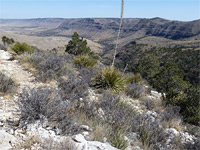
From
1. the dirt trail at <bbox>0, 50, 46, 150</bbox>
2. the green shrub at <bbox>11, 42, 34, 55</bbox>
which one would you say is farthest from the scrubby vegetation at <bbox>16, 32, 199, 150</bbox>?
the green shrub at <bbox>11, 42, 34, 55</bbox>

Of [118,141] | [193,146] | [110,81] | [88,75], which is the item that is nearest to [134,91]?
[110,81]

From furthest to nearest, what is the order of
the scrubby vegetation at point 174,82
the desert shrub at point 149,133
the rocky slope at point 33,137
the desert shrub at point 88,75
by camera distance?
the desert shrub at point 88,75 → the scrubby vegetation at point 174,82 → the desert shrub at point 149,133 → the rocky slope at point 33,137

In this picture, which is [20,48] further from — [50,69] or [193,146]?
[193,146]

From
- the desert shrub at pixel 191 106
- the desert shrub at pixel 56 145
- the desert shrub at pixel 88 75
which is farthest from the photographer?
the desert shrub at pixel 88 75

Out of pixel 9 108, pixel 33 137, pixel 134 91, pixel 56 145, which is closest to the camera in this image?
pixel 56 145

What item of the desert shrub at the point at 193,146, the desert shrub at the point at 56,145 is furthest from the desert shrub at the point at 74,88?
the desert shrub at the point at 193,146

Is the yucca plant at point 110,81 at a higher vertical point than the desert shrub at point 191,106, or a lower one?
higher

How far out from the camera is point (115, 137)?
3.05 meters

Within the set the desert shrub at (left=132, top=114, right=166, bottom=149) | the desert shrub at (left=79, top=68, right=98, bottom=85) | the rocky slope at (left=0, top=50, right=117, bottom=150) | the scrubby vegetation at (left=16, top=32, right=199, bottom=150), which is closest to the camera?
the rocky slope at (left=0, top=50, right=117, bottom=150)

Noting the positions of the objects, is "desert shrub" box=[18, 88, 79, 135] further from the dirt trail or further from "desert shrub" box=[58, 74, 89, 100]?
"desert shrub" box=[58, 74, 89, 100]

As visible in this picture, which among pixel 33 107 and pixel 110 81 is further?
pixel 110 81

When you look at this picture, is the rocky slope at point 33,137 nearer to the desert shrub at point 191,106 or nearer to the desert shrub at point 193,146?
the desert shrub at point 193,146

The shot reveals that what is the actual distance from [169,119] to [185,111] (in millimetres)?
1532

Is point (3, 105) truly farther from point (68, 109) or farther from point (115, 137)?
point (115, 137)
